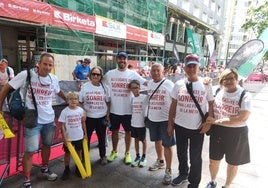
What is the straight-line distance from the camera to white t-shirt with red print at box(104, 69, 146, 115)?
386cm

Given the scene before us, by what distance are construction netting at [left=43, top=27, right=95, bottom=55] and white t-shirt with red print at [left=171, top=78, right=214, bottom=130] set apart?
25.8 feet

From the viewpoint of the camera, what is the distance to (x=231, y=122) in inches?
112

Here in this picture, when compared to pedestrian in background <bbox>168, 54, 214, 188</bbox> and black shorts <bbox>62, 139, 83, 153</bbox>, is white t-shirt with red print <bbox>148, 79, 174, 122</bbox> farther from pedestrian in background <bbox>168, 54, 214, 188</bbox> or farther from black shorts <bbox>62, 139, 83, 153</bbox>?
black shorts <bbox>62, 139, 83, 153</bbox>

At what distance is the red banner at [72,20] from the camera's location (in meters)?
9.35

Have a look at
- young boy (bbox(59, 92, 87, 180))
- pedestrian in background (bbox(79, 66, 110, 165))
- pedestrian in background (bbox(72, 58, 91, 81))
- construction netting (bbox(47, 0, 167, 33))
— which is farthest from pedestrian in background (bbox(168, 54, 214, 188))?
construction netting (bbox(47, 0, 167, 33))

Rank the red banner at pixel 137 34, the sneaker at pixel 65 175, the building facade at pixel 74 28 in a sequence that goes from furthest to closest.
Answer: the red banner at pixel 137 34 < the building facade at pixel 74 28 < the sneaker at pixel 65 175

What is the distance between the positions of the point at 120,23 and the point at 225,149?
12.2 meters

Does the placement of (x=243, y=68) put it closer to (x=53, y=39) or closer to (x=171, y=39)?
(x=53, y=39)

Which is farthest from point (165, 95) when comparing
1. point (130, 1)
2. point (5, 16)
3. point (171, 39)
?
point (171, 39)

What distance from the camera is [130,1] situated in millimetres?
15203

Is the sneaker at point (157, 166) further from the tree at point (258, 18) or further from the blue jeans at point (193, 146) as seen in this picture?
the tree at point (258, 18)

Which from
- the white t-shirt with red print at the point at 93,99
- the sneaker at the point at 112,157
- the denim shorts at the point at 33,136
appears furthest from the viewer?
the sneaker at the point at 112,157

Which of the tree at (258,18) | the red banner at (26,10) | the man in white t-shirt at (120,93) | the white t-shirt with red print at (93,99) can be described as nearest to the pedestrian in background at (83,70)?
the red banner at (26,10)

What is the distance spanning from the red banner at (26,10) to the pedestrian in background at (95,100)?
216 inches
